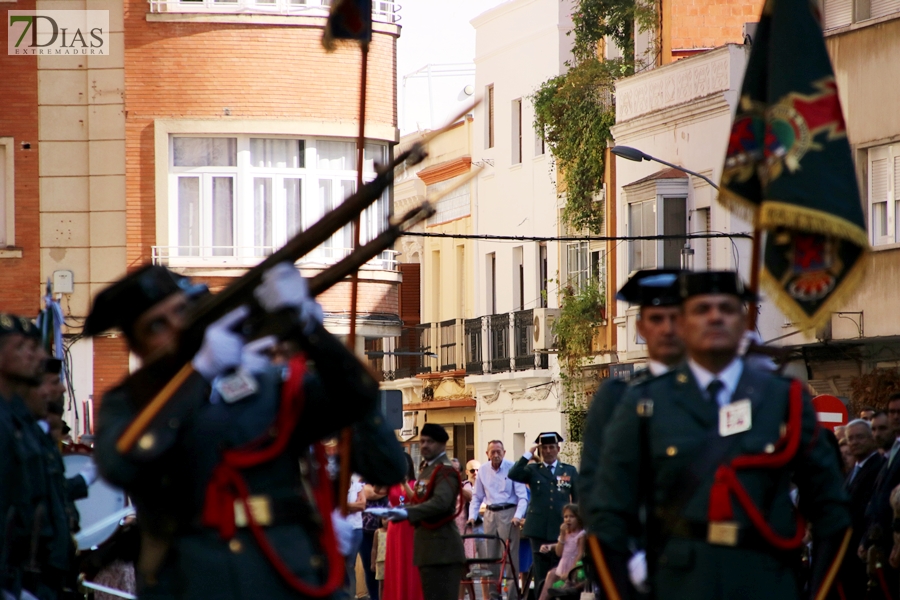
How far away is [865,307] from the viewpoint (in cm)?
2814

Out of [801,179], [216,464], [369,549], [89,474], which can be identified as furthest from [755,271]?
[369,549]

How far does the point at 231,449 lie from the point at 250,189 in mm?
24788

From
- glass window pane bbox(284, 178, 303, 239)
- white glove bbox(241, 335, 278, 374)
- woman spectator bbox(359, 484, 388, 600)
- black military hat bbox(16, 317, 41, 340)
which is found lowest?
woman spectator bbox(359, 484, 388, 600)

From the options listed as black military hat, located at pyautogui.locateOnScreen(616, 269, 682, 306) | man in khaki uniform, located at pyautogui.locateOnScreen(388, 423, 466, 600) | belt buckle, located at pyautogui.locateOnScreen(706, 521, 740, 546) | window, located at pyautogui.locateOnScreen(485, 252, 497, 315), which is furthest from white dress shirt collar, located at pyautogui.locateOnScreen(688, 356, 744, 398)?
window, located at pyautogui.locateOnScreen(485, 252, 497, 315)

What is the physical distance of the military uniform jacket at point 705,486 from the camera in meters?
6.45

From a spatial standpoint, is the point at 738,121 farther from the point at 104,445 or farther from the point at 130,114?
the point at 130,114

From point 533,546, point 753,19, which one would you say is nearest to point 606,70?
point 753,19

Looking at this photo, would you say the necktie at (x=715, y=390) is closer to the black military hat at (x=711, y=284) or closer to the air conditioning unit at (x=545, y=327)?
the black military hat at (x=711, y=284)

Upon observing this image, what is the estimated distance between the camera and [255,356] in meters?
6.19

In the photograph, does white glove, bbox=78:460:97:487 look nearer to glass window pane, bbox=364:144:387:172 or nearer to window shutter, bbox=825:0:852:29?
glass window pane, bbox=364:144:387:172

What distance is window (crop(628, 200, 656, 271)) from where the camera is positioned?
35.5 meters

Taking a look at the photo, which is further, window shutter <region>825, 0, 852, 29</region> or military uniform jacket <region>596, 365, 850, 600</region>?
window shutter <region>825, 0, 852, 29</region>

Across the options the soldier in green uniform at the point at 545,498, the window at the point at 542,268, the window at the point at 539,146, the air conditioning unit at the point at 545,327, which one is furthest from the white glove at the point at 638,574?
the window at the point at 542,268

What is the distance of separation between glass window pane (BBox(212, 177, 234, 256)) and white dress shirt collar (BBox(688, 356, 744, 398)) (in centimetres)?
2425
